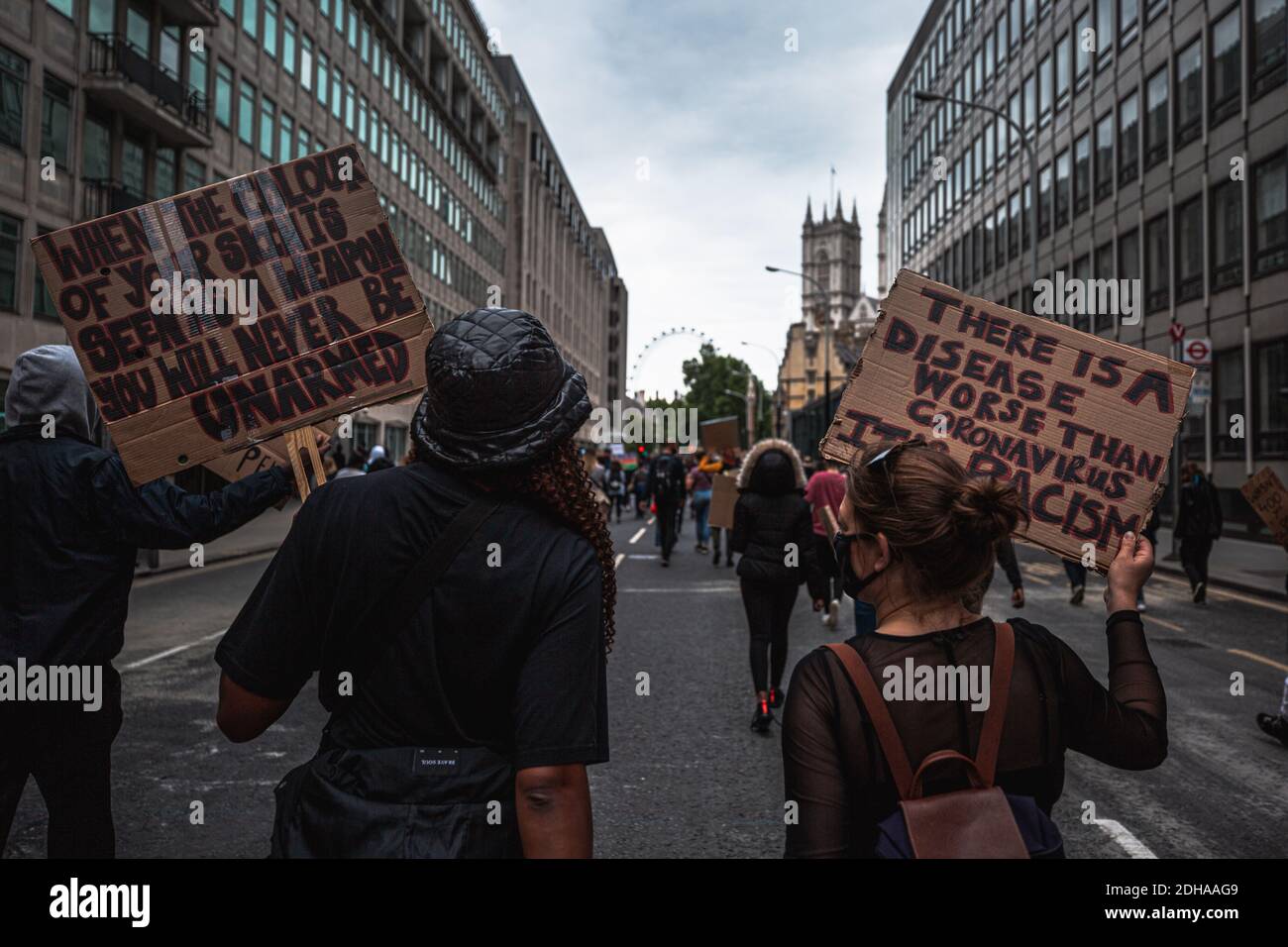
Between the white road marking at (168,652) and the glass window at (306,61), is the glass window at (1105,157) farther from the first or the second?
the white road marking at (168,652)

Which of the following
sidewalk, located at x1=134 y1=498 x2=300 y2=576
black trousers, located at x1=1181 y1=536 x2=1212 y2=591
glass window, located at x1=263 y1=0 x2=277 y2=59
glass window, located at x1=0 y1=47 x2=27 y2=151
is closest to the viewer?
black trousers, located at x1=1181 y1=536 x2=1212 y2=591

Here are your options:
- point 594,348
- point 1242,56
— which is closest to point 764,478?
point 1242,56

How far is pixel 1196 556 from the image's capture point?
13750 mm

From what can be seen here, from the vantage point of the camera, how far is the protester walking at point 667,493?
1834cm

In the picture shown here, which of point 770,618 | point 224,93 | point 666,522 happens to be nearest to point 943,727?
point 770,618

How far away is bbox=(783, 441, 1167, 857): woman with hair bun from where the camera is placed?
1.88m

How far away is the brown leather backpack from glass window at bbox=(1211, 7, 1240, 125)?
89.2ft

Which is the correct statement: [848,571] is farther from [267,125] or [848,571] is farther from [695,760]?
[267,125]

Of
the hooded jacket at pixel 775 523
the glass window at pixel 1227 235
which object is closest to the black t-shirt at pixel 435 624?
the hooded jacket at pixel 775 523

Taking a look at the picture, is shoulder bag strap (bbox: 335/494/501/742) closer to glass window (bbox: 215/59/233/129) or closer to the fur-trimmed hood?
the fur-trimmed hood

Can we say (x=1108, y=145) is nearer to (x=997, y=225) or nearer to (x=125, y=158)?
(x=997, y=225)

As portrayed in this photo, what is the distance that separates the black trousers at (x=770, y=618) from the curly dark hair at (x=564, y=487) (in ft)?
16.5

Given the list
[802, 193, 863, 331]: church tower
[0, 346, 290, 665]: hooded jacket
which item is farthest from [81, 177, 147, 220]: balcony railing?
[802, 193, 863, 331]: church tower
